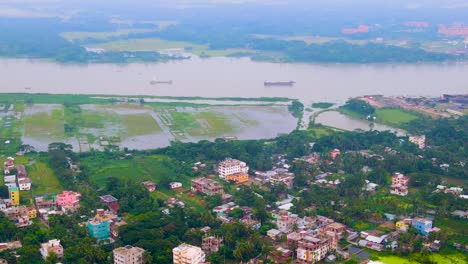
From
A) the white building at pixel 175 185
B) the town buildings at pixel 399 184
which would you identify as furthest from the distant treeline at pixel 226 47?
the town buildings at pixel 399 184

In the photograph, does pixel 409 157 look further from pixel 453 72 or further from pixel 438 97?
pixel 453 72

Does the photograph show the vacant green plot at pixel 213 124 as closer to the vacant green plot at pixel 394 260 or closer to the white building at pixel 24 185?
the white building at pixel 24 185

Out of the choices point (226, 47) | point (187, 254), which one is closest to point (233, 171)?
point (187, 254)

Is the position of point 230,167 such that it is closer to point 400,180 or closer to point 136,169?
point 136,169

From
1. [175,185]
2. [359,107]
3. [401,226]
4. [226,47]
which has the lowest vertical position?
[401,226]

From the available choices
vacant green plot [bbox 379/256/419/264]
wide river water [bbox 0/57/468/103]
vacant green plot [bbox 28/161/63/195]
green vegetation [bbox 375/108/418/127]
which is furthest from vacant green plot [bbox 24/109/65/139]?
vacant green plot [bbox 379/256/419/264]
